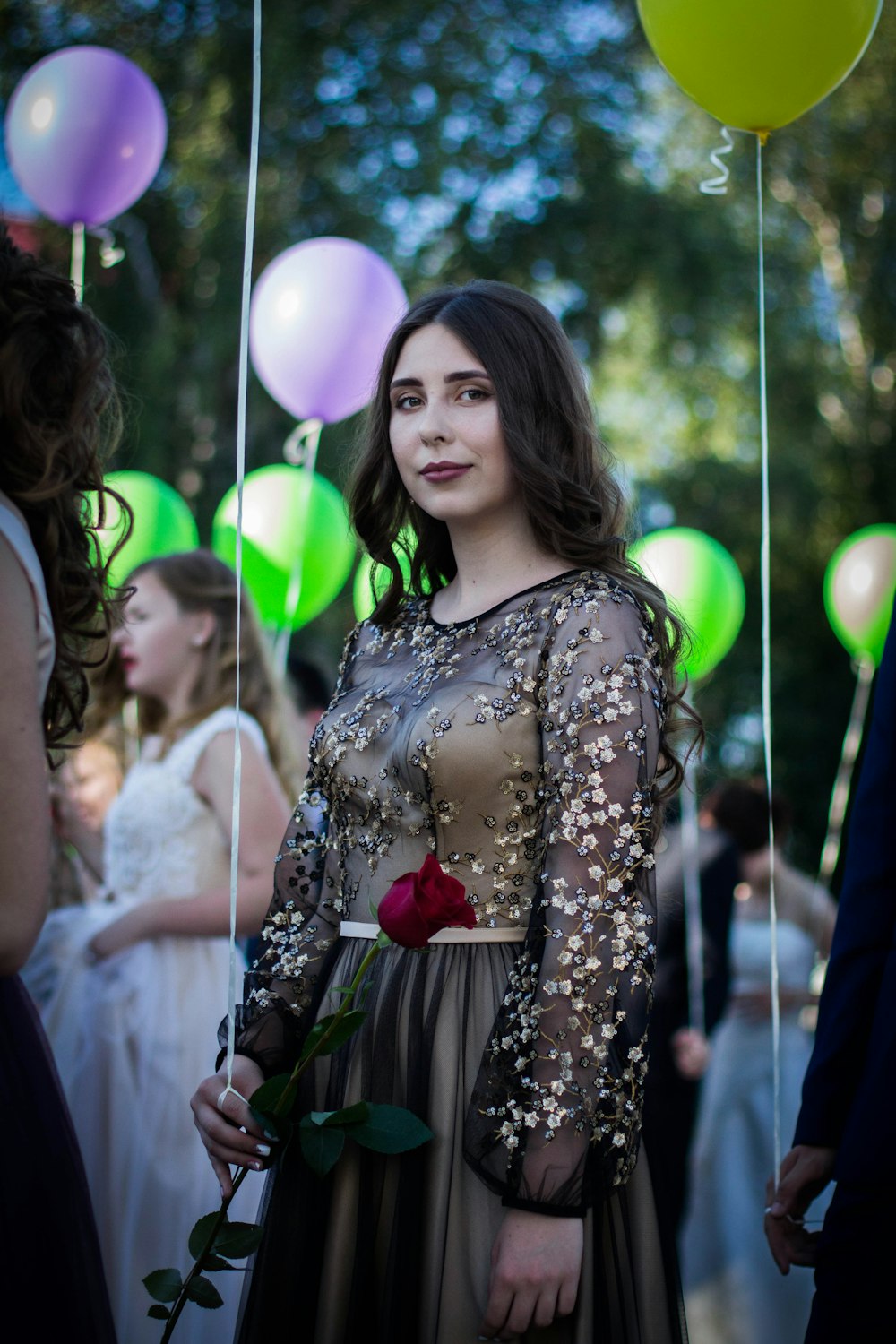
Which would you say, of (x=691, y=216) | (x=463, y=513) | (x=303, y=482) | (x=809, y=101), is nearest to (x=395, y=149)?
(x=691, y=216)

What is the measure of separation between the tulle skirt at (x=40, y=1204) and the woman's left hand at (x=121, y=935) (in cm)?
155

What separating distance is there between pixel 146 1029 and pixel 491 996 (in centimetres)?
189

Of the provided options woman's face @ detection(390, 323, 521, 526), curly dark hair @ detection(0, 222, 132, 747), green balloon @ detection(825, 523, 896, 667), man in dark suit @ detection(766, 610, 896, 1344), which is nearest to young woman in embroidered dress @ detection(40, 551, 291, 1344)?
curly dark hair @ detection(0, 222, 132, 747)

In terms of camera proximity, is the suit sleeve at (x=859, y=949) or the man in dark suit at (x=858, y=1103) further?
the suit sleeve at (x=859, y=949)

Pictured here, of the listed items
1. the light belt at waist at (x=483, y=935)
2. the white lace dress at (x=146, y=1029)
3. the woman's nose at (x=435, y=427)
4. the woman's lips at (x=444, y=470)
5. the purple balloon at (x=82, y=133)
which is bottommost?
the white lace dress at (x=146, y=1029)

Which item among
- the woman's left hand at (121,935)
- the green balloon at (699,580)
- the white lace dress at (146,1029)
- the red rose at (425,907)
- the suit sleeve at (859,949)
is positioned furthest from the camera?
the green balloon at (699,580)

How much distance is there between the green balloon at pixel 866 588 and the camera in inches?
230

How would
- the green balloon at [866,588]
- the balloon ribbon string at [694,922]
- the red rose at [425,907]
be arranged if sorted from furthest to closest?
the green balloon at [866,588] < the balloon ribbon string at [694,922] < the red rose at [425,907]

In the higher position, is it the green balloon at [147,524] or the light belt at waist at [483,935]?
the green balloon at [147,524]

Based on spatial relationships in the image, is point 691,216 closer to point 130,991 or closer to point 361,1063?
point 130,991

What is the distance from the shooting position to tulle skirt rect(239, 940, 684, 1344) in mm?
1724

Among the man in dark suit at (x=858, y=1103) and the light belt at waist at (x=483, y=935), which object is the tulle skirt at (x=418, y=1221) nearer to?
the light belt at waist at (x=483, y=935)

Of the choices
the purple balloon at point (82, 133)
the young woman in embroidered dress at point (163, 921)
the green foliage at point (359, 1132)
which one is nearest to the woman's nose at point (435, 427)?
the green foliage at point (359, 1132)

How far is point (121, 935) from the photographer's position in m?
3.48
